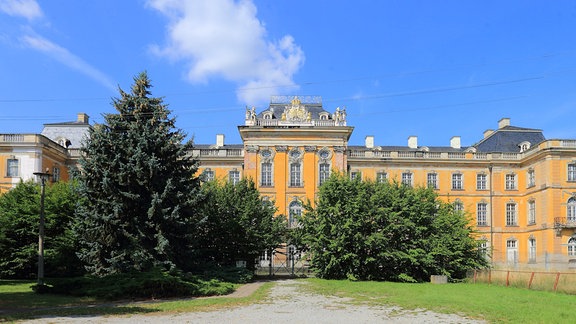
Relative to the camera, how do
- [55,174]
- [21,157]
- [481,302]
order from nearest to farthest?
[481,302] → [21,157] → [55,174]

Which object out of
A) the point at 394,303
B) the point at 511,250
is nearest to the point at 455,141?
the point at 511,250

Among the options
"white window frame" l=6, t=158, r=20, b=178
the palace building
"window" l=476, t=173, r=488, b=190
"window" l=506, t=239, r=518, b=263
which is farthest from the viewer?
"window" l=476, t=173, r=488, b=190

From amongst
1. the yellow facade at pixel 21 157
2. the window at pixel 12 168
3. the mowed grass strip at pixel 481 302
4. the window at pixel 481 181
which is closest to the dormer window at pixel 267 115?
the yellow facade at pixel 21 157

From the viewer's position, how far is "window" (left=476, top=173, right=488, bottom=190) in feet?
181

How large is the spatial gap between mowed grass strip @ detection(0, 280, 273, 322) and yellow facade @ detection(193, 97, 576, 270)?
28458 millimetres

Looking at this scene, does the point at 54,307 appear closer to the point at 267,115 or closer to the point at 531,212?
the point at 267,115

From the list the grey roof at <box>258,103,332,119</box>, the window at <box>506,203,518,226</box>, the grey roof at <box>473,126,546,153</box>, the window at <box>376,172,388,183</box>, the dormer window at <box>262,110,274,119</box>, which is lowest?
the window at <box>506,203,518,226</box>

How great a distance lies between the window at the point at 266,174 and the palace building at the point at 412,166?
92 mm

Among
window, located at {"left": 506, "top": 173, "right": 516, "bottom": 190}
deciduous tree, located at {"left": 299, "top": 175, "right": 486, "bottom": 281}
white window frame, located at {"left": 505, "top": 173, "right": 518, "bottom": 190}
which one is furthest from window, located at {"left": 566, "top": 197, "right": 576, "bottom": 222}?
deciduous tree, located at {"left": 299, "top": 175, "right": 486, "bottom": 281}

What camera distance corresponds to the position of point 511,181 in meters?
54.9

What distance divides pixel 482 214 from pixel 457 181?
4.08 m

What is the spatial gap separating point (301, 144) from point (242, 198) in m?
16.6

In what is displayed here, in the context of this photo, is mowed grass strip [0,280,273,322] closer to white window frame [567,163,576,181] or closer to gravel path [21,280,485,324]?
gravel path [21,280,485,324]

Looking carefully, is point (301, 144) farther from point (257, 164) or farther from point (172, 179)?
point (172, 179)
